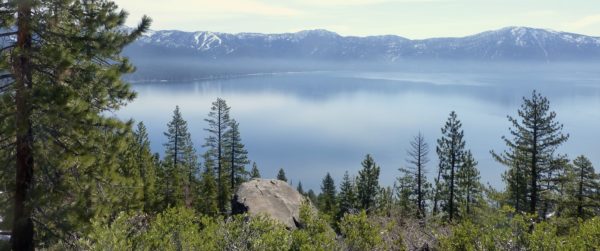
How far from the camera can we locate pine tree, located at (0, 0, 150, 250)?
Answer: 9.79 metres

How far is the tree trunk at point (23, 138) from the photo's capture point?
32.1 feet

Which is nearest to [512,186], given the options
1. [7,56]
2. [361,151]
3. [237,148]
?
[237,148]

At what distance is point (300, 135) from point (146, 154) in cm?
11030

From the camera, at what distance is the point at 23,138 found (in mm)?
10352

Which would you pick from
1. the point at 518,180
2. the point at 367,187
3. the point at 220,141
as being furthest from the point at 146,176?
the point at 518,180

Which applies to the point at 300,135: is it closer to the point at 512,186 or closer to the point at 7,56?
the point at 512,186

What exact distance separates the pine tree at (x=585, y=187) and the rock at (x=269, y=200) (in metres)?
16.9

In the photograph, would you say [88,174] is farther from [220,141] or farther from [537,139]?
[220,141]

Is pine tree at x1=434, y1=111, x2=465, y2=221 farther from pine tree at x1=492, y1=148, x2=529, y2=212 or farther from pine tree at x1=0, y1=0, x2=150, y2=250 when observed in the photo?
pine tree at x1=0, y1=0, x2=150, y2=250

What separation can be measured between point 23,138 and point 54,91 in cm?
170

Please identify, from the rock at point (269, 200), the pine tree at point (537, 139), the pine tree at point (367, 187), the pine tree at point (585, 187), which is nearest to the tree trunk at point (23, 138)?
the rock at point (269, 200)

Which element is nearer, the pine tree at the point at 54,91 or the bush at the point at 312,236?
the bush at the point at 312,236

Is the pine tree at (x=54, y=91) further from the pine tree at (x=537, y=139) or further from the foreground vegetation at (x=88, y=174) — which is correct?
the pine tree at (x=537, y=139)

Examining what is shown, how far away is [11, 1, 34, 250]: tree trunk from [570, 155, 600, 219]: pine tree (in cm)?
2800
